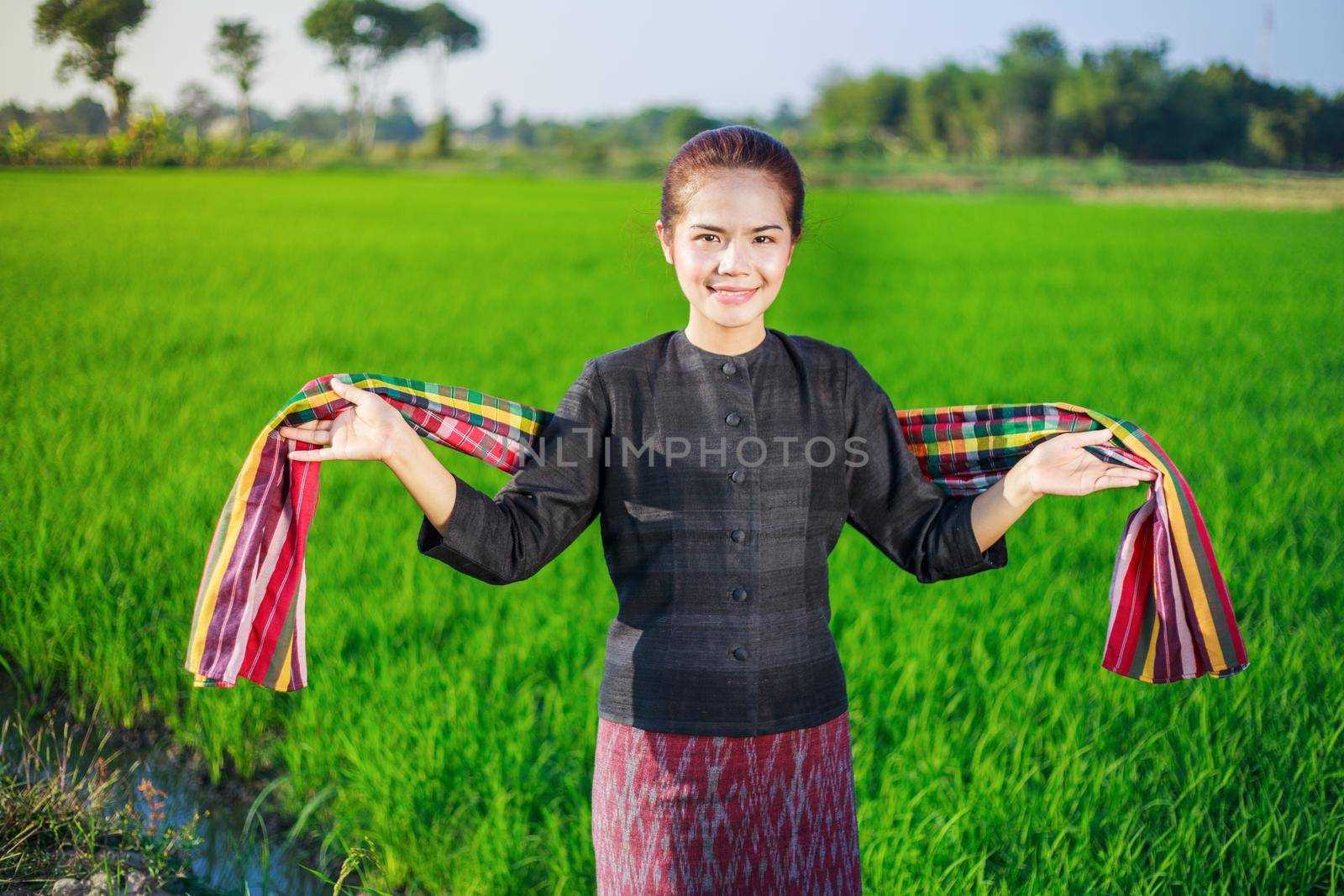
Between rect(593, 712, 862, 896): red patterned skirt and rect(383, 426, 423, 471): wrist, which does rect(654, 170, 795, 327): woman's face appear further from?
rect(593, 712, 862, 896): red patterned skirt

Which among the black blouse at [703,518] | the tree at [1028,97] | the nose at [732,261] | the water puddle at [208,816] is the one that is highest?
the tree at [1028,97]

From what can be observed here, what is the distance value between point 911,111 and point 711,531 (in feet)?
168

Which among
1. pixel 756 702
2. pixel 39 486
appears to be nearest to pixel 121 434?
pixel 39 486

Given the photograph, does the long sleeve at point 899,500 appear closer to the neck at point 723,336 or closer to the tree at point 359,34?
the neck at point 723,336

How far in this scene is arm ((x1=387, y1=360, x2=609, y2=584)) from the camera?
1296mm

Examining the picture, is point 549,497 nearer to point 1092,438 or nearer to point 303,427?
point 303,427

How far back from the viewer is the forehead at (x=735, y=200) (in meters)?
1.34

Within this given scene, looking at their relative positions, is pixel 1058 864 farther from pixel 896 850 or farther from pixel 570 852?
pixel 570 852

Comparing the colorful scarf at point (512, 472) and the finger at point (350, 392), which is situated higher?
the finger at point (350, 392)

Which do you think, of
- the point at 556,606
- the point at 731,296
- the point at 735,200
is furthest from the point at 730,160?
the point at 556,606

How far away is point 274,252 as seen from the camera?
32.8 feet

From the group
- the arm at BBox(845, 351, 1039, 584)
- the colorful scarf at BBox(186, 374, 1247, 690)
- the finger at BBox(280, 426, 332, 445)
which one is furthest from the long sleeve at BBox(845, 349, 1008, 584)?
the finger at BBox(280, 426, 332, 445)

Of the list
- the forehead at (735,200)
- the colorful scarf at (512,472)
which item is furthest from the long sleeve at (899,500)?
the forehead at (735,200)

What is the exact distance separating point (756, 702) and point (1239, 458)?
175 inches
